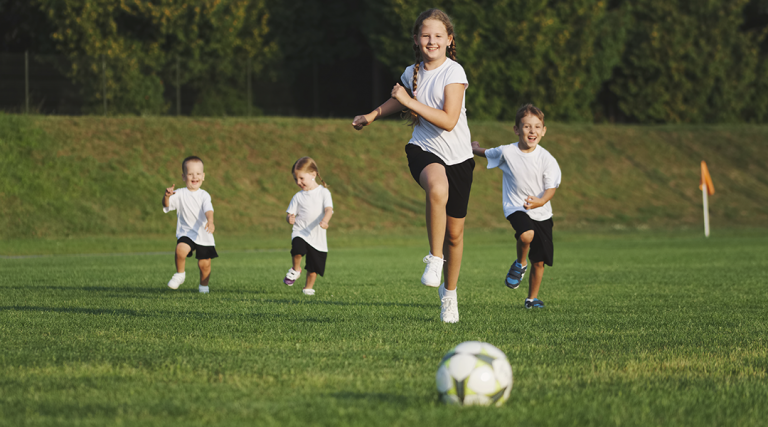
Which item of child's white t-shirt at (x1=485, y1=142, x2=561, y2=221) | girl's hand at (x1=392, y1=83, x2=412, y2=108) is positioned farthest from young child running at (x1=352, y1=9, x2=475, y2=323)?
Result: child's white t-shirt at (x1=485, y1=142, x2=561, y2=221)

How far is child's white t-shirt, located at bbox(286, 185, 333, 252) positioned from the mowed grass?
707 millimetres

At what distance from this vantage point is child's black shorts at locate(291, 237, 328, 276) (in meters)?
9.72

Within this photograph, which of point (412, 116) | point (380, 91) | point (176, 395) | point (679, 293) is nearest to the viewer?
point (176, 395)

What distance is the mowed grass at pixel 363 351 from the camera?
3.65 metres

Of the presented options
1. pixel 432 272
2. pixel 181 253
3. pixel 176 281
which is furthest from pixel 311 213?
pixel 432 272

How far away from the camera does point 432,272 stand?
5.96m

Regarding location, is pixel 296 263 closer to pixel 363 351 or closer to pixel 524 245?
pixel 524 245

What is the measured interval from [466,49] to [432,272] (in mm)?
31512

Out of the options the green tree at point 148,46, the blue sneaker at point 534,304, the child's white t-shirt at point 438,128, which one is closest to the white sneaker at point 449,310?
the child's white t-shirt at point 438,128

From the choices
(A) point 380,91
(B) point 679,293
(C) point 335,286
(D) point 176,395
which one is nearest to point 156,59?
(A) point 380,91

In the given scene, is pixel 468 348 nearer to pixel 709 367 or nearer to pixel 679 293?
pixel 709 367

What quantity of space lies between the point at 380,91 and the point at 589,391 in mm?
36993

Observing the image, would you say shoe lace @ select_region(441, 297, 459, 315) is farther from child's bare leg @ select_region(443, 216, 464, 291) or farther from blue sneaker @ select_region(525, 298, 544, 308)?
blue sneaker @ select_region(525, 298, 544, 308)

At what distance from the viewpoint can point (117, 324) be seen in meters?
6.43
